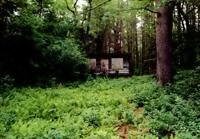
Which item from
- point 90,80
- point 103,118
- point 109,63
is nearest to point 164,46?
point 103,118

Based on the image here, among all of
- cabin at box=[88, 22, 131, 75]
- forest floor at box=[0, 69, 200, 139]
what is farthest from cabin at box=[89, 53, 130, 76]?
forest floor at box=[0, 69, 200, 139]

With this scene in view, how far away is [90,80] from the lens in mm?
25734

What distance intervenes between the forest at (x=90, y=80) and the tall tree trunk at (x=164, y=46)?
45 mm

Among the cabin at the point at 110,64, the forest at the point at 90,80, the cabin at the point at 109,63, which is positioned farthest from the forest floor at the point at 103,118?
the cabin at the point at 110,64

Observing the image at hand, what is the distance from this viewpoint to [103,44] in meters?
47.4

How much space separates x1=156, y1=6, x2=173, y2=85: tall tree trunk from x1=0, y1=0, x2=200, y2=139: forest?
45mm

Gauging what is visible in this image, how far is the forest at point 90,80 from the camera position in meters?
9.72

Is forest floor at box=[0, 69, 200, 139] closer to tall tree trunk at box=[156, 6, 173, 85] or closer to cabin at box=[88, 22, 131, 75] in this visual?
tall tree trunk at box=[156, 6, 173, 85]

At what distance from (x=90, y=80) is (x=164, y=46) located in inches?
409

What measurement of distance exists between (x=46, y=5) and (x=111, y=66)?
10.8 meters

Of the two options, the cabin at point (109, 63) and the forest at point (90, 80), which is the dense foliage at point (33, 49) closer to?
the forest at point (90, 80)

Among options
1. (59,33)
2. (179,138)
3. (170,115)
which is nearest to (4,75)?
(59,33)

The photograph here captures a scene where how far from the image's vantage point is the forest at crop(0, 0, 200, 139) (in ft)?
31.9

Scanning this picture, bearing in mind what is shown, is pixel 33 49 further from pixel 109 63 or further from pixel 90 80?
pixel 109 63
